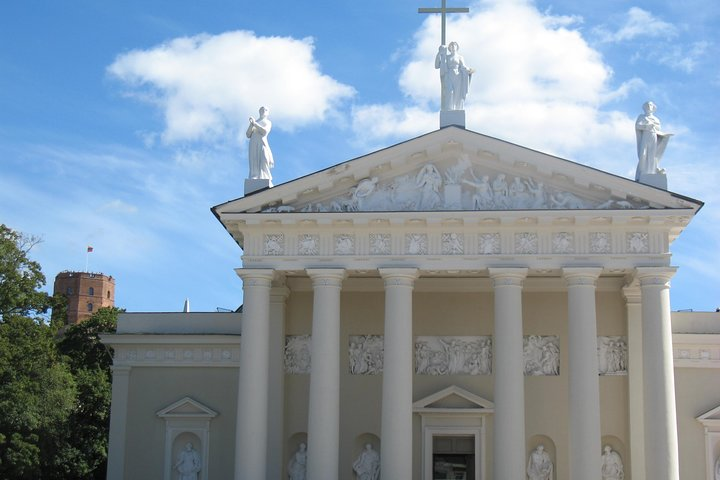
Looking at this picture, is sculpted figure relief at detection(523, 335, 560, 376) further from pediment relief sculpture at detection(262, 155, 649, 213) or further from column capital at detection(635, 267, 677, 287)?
pediment relief sculpture at detection(262, 155, 649, 213)

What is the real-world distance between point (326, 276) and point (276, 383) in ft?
13.1

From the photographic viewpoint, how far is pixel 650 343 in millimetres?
24344

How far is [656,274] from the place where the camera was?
2444 centimetres

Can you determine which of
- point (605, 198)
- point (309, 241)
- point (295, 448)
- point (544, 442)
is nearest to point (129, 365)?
point (295, 448)

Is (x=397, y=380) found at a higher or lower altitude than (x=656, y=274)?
lower

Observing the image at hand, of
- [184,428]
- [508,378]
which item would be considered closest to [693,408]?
[508,378]

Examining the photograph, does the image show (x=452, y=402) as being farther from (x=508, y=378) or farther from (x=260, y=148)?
(x=260, y=148)

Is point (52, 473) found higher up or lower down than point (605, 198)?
lower down

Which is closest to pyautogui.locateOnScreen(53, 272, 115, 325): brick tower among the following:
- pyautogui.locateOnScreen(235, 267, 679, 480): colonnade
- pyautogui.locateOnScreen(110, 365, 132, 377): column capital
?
pyautogui.locateOnScreen(110, 365, 132, 377): column capital

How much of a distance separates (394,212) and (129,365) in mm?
10283

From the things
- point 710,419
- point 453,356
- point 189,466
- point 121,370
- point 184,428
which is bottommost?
point 189,466

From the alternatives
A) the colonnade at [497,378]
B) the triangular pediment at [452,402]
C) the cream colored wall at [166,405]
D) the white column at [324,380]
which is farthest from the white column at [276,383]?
the triangular pediment at [452,402]

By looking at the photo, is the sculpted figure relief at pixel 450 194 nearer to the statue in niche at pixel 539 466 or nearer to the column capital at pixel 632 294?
the column capital at pixel 632 294

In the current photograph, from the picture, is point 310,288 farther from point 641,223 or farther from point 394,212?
point 641,223
